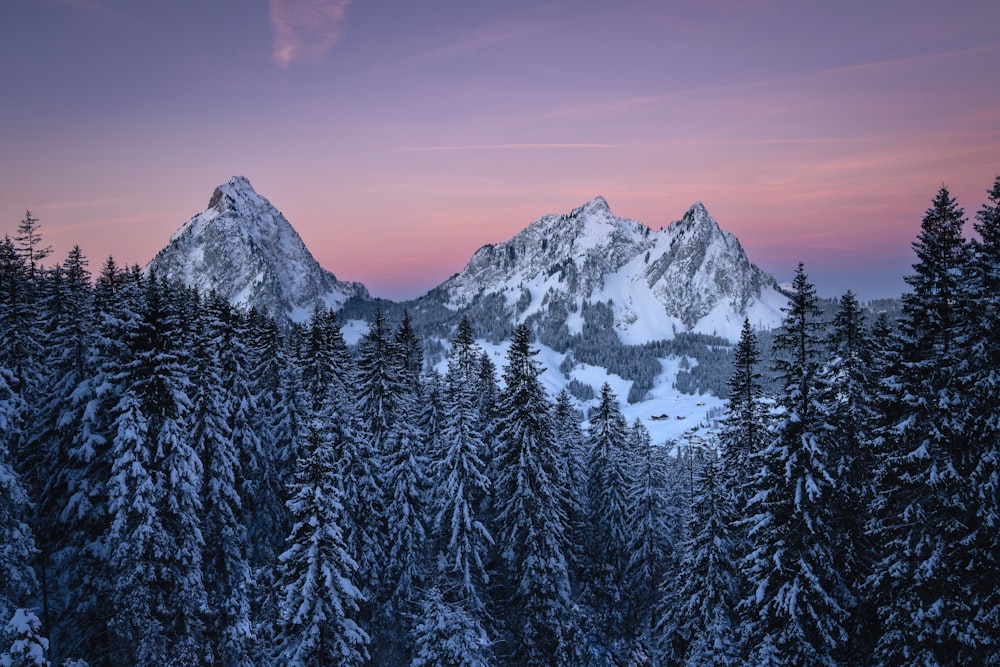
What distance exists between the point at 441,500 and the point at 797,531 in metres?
17.1

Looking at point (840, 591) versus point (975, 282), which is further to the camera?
point (840, 591)

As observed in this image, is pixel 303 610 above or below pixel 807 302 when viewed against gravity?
below

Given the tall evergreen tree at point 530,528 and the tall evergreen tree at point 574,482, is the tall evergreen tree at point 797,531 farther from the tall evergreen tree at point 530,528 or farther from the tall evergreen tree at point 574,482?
the tall evergreen tree at point 574,482

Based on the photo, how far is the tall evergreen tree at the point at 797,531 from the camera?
18391 millimetres

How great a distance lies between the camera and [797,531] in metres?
19.3

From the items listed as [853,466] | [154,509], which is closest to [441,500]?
[154,509]

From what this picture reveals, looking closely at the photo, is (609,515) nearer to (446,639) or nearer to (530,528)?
(530,528)

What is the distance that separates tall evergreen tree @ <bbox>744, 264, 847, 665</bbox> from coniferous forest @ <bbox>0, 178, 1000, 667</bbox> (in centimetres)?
11

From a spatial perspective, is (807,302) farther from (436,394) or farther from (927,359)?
(436,394)

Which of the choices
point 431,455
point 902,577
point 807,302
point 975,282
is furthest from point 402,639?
point 975,282

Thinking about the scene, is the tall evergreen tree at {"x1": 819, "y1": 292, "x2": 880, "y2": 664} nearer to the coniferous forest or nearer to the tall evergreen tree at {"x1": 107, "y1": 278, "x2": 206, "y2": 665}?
the coniferous forest

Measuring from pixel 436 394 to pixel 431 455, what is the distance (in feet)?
13.0

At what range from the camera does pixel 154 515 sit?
22188 mm

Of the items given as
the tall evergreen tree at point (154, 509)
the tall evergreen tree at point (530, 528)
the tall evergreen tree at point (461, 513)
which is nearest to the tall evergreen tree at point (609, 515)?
the tall evergreen tree at point (530, 528)
